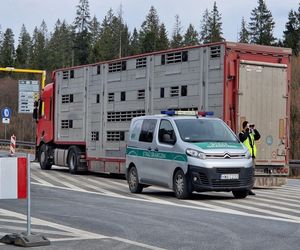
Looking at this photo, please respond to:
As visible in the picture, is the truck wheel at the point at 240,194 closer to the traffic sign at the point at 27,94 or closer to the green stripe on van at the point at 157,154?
the green stripe on van at the point at 157,154

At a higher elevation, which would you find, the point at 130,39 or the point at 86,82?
the point at 130,39

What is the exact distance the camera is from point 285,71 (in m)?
19.5

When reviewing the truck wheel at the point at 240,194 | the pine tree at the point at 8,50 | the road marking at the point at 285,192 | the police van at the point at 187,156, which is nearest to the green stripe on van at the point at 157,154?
the police van at the point at 187,156

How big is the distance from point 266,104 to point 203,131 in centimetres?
375

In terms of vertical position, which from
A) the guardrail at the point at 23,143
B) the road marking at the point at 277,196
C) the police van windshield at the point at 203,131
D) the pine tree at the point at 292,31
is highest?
the pine tree at the point at 292,31

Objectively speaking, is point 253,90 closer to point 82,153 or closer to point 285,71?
point 285,71

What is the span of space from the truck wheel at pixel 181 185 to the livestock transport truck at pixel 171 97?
3.40 meters

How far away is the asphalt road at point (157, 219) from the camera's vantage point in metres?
9.79

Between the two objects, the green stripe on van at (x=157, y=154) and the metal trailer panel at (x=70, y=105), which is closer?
the green stripe on van at (x=157, y=154)

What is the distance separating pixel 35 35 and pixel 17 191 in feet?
450

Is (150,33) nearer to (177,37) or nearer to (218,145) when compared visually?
(177,37)

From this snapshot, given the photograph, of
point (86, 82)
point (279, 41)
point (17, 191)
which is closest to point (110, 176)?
point (86, 82)

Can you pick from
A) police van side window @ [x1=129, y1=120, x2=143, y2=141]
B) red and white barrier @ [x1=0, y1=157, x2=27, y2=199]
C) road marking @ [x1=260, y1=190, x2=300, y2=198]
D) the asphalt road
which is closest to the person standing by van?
road marking @ [x1=260, y1=190, x2=300, y2=198]

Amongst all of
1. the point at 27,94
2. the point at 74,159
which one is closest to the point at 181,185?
the point at 74,159
